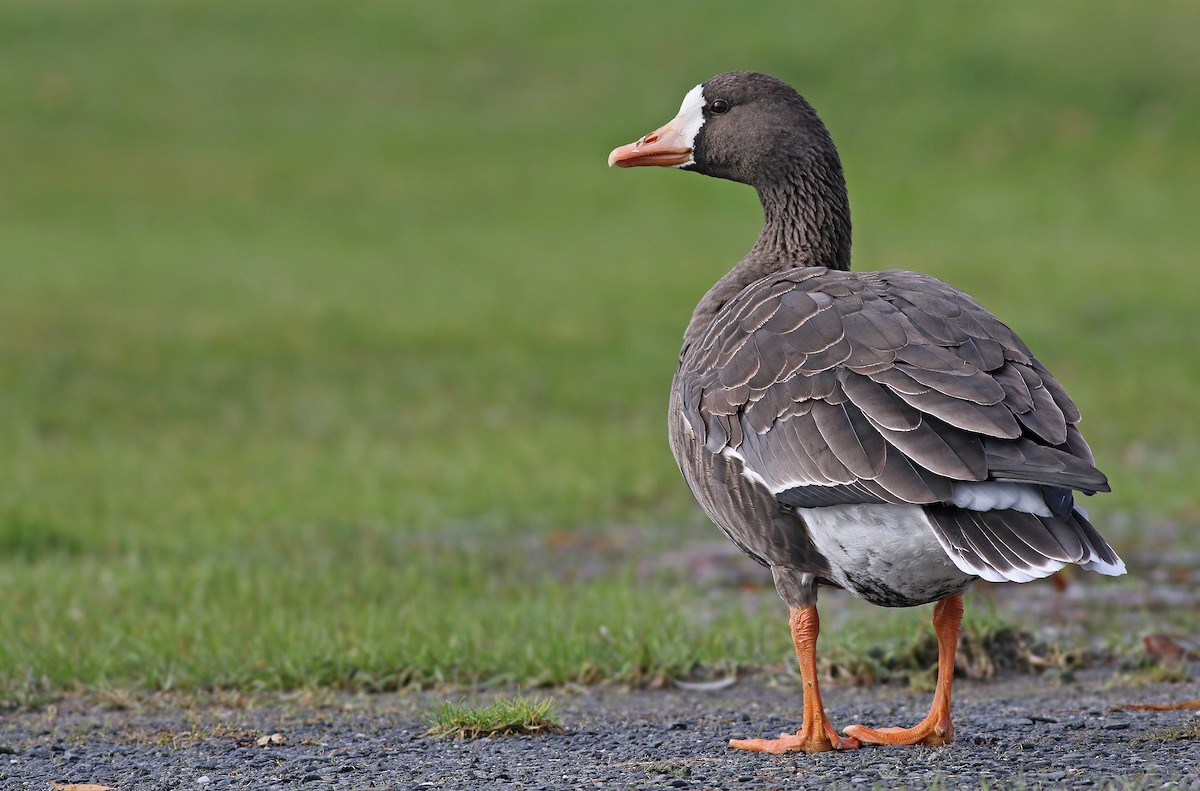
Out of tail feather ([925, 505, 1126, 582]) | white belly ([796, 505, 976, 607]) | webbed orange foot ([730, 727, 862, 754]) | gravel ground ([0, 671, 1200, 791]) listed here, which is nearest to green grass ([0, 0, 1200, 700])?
gravel ground ([0, 671, 1200, 791])

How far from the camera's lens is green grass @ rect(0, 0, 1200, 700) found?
7328 mm

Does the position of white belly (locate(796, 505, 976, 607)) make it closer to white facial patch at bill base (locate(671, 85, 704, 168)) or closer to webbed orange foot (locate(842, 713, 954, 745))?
webbed orange foot (locate(842, 713, 954, 745))

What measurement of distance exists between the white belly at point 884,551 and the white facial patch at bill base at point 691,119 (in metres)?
2.23

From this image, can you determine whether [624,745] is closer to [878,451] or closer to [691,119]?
[878,451]

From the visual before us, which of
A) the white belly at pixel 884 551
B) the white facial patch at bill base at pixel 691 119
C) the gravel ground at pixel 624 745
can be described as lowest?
the gravel ground at pixel 624 745

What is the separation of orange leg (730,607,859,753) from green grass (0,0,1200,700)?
5.47ft

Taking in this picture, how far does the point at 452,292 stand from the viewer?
59.7 ft

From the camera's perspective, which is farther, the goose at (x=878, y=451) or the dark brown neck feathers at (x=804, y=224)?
the dark brown neck feathers at (x=804, y=224)

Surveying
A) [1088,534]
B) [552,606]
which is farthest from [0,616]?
[1088,534]

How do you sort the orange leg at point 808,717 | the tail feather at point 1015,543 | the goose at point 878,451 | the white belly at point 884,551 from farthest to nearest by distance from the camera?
the orange leg at point 808,717 < the white belly at point 884,551 < the goose at point 878,451 < the tail feather at point 1015,543

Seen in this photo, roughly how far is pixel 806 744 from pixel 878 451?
1041mm

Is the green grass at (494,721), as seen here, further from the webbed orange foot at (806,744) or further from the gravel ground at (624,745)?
the webbed orange foot at (806,744)

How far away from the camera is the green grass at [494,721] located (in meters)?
5.14

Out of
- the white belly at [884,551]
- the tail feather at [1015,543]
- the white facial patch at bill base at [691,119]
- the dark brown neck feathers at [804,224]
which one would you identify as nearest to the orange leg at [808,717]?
the white belly at [884,551]
